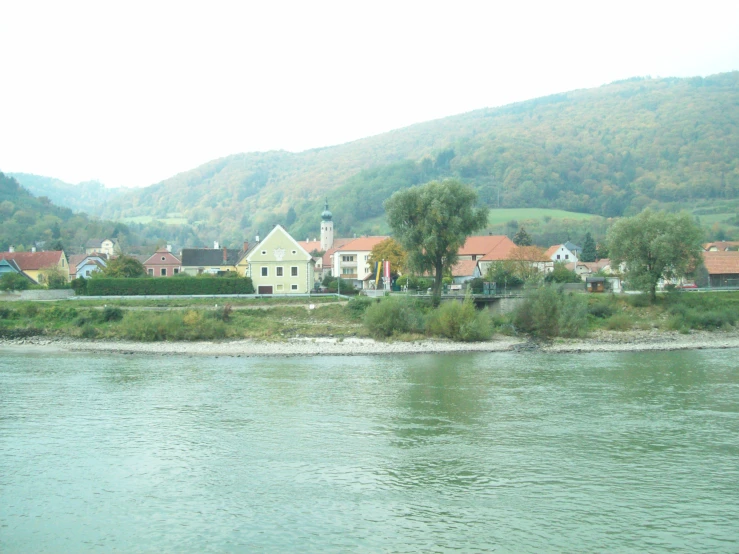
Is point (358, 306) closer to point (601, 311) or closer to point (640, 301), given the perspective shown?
point (601, 311)

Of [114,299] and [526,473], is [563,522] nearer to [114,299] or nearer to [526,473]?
[526,473]

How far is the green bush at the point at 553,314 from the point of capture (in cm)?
3616

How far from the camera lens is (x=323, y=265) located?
73562mm

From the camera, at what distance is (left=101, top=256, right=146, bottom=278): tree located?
47469mm

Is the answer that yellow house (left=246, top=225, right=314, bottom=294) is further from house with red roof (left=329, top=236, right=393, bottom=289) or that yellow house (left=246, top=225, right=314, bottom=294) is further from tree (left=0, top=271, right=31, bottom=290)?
house with red roof (left=329, top=236, right=393, bottom=289)

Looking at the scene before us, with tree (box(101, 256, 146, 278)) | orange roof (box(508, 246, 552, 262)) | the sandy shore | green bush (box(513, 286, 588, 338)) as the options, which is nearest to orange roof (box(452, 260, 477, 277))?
orange roof (box(508, 246, 552, 262))

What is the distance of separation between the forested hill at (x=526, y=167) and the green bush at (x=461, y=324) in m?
71.3

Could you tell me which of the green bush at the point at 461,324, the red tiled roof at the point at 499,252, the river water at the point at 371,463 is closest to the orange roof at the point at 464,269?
the red tiled roof at the point at 499,252

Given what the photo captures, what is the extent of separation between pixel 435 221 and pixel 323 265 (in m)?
34.7

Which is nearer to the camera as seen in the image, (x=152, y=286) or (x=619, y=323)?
(x=619, y=323)

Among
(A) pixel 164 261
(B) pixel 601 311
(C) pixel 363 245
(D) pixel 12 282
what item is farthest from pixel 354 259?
(D) pixel 12 282

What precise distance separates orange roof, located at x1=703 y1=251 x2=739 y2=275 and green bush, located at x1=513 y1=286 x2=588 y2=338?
19.5 m

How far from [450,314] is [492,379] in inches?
434

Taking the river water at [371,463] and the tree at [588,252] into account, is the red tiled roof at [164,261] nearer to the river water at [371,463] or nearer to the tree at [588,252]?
the river water at [371,463]
